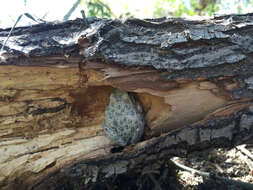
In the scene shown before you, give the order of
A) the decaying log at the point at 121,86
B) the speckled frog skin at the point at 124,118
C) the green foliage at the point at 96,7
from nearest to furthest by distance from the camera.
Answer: the decaying log at the point at 121,86 < the speckled frog skin at the point at 124,118 < the green foliage at the point at 96,7

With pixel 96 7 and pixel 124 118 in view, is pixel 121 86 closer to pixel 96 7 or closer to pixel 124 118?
pixel 124 118

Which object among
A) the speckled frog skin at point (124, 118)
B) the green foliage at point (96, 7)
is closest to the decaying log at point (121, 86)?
the speckled frog skin at point (124, 118)

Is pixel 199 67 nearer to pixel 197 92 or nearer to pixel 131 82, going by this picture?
pixel 197 92

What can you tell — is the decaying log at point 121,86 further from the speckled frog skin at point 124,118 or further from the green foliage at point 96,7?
the green foliage at point 96,7

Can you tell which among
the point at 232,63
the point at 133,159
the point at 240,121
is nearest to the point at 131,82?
the point at 133,159

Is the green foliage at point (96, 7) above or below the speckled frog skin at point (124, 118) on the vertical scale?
above

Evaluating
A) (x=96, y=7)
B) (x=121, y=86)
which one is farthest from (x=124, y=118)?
(x=96, y=7)
